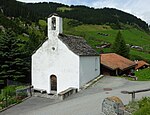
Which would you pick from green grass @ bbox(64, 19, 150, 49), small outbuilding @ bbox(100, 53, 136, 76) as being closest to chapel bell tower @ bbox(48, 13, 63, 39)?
small outbuilding @ bbox(100, 53, 136, 76)

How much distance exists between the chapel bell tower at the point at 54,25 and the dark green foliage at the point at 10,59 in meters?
5.44

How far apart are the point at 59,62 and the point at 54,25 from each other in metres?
4.32

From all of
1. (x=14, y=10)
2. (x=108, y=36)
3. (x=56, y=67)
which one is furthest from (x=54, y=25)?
(x=14, y=10)

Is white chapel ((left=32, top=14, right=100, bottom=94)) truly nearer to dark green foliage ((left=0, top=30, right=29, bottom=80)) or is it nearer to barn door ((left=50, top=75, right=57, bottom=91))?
barn door ((left=50, top=75, right=57, bottom=91))

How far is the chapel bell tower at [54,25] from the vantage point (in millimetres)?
28688

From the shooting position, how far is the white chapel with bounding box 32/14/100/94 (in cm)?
2786

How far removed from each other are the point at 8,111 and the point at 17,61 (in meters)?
12.0

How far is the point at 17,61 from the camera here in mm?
31078

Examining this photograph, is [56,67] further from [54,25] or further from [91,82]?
[54,25]

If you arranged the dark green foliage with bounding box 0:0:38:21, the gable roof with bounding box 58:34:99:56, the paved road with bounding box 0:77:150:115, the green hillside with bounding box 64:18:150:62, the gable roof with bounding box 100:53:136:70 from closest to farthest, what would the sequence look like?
1. the paved road with bounding box 0:77:150:115
2. the gable roof with bounding box 58:34:99:56
3. the gable roof with bounding box 100:53:136:70
4. the green hillside with bounding box 64:18:150:62
5. the dark green foliage with bounding box 0:0:38:21

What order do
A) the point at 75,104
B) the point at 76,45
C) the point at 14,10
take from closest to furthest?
the point at 75,104
the point at 76,45
the point at 14,10

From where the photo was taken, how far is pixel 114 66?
3734cm

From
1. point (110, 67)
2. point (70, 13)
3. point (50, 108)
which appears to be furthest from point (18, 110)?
point (70, 13)

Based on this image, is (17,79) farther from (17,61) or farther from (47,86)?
(47,86)
